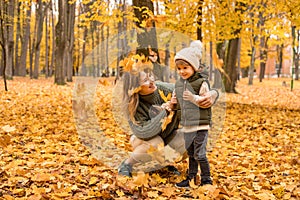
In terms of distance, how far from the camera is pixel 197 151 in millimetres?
3402

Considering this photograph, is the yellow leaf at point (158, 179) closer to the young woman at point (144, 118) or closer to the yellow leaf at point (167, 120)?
the young woman at point (144, 118)

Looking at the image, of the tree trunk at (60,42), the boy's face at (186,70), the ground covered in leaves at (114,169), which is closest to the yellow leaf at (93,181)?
the ground covered in leaves at (114,169)

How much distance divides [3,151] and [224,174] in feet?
9.72

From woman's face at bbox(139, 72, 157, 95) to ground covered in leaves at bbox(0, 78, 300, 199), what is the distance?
1.64 feet

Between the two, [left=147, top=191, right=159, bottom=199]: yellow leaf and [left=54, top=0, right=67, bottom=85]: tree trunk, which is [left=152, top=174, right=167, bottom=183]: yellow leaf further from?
[left=54, top=0, right=67, bottom=85]: tree trunk

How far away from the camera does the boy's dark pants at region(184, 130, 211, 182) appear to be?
11.1ft

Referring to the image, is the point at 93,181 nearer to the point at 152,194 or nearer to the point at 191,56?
the point at 152,194

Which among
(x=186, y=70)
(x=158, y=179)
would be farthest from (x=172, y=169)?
(x=186, y=70)

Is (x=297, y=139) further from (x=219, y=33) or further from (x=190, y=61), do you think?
(x=219, y=33)

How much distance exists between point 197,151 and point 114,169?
1154 mm

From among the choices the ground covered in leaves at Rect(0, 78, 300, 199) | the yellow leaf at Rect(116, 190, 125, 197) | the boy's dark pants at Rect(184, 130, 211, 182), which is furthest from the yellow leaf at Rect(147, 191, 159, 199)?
the boy's dark pants at Rect(184, 130, 211, 182)

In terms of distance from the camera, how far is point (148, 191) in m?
3.32

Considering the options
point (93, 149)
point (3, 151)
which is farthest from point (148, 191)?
point (3, 151)

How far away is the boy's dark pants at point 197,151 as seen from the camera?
3375 mm
